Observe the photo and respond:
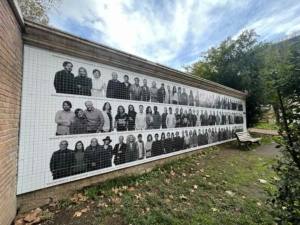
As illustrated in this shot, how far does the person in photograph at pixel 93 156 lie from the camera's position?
319 centimetres

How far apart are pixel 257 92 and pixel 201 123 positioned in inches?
272

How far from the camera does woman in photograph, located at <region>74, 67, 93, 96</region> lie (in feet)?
10.2

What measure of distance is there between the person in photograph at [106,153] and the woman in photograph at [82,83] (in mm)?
1246

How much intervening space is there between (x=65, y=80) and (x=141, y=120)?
2.24 metres

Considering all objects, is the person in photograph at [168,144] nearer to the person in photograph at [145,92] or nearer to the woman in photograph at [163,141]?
the woman in photograph at [163,141]

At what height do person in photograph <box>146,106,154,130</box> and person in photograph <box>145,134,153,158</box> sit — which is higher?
person in photograph <box>146,106,154,130</box>

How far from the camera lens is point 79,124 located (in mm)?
3102

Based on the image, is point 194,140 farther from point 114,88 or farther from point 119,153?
point 114,88

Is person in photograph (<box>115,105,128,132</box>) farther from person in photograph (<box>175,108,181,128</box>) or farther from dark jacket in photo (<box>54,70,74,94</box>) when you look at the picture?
person in photograph (<box>175,108,181,128</box>)

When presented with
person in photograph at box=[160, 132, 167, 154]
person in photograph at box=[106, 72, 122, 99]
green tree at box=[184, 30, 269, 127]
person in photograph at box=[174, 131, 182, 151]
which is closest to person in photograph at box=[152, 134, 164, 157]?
person in photograph at box=[160, 132, 167, 154]

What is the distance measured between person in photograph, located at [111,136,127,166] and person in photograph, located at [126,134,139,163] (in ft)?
0.39

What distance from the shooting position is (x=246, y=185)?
3520 mm

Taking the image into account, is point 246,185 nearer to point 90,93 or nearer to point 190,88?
point 190,88

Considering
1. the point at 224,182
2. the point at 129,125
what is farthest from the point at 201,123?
the point at 129,125
